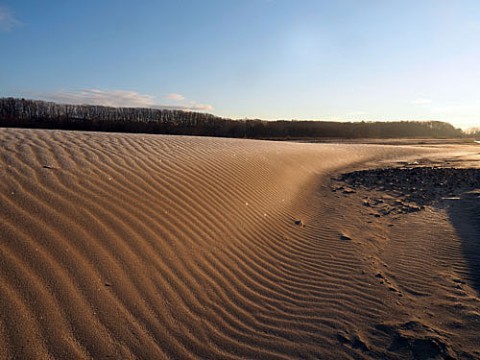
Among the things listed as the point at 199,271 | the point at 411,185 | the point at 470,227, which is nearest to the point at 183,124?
the point at 411,185

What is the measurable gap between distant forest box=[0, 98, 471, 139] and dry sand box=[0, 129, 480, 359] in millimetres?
31166

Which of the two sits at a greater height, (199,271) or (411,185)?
(411,185)

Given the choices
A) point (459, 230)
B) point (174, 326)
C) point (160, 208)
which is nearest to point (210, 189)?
point (160, 208)

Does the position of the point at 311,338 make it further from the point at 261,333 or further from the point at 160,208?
the point at 160,208

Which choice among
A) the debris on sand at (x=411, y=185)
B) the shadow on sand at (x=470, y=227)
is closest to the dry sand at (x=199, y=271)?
the shadow on sand at (x=470, y=227)

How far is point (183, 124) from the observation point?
1825 inches

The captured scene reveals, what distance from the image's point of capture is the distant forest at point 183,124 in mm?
36375

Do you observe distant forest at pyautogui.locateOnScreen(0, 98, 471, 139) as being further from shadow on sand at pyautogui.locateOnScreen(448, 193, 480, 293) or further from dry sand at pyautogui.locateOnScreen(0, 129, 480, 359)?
dry sand at pyautogui.locateOnScreen(0, 129, 480, 359)

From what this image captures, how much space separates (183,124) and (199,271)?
4396cm

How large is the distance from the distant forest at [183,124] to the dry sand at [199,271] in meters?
31.2

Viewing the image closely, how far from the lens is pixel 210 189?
6.20 meters

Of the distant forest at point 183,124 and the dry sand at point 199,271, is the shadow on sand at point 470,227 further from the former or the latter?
the distant forest at point 183,124

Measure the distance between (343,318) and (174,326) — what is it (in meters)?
1.68

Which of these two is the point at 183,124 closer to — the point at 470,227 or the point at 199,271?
the point at 470,227
